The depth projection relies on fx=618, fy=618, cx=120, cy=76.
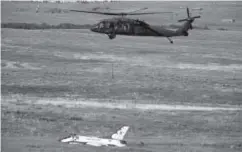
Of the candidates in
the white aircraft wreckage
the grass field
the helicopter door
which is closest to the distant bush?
the grass field

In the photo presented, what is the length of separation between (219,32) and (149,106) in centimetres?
4500

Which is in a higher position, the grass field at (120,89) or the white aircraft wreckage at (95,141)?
the white aircraft wreckage at (95,141)

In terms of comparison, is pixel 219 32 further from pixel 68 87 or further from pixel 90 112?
pixel 90 112

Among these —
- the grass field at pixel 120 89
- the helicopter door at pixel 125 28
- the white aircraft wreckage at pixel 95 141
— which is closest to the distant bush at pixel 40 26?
the grass field at pixel 120 89

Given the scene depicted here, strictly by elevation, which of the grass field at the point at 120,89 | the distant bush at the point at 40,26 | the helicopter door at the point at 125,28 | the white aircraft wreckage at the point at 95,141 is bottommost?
the grass field at the point at 120,89

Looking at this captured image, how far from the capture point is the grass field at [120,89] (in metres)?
32.8

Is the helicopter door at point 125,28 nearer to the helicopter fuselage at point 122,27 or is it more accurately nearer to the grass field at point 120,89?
the helicopter fuselage at point 122,27

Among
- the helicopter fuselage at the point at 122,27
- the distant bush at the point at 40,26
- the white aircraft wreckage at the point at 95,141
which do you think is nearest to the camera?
the white aircraft wreckage at the point at 95,141

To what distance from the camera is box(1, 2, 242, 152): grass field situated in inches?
1293

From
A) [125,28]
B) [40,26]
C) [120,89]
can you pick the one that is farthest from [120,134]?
[40,26]

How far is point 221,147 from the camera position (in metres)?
31.2

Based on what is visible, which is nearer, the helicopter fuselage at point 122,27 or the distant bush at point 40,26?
the helicopter fuselage at point 122,27

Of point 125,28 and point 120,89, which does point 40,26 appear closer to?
point 120,89

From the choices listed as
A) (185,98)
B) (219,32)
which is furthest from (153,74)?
(219,32)
